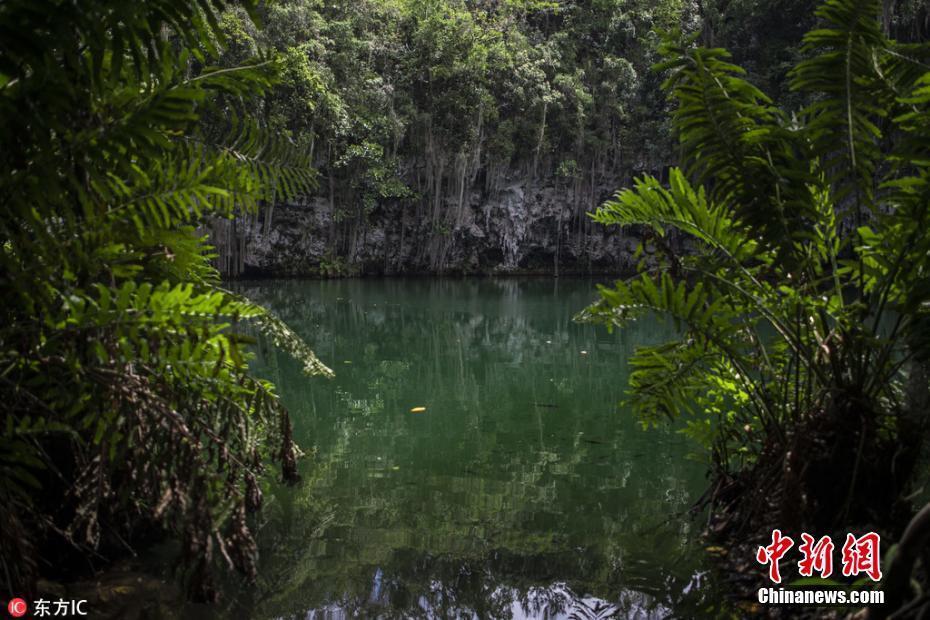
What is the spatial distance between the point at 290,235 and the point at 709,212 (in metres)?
19.2

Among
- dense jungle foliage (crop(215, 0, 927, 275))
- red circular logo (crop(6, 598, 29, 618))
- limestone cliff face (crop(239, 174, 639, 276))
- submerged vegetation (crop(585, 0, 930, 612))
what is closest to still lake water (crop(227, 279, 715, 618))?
submerged vegetation (crop(585, 0, 930, 612))

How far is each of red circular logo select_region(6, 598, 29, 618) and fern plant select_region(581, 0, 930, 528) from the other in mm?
1620

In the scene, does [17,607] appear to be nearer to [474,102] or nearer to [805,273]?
[805,273]

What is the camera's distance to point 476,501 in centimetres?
273

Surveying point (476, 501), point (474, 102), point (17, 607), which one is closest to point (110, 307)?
point (17, 607)

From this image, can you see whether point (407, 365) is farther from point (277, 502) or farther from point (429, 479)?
point (277, 502)

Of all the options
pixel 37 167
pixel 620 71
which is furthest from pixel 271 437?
pixel 620 71

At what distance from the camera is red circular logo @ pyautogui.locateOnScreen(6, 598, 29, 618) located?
4.66 ft

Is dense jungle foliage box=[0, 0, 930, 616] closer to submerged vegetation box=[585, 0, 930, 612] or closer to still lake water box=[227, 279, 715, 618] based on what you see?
submerged vegetation box=[585, 0, 930, 612]
